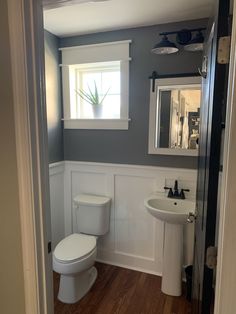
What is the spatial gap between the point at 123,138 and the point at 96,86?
674 mm

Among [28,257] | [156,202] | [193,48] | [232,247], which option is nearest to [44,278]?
[28,257]

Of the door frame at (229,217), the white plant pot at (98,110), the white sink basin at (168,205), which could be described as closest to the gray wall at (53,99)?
the white plant pot at (98,110)

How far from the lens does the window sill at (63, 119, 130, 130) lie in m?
2.41

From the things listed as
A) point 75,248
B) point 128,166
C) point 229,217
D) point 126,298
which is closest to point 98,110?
point 128,166

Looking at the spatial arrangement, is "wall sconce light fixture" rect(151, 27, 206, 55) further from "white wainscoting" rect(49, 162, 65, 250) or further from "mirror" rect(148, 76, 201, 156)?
"white wainscoting" rect(49, 162, 65, 250)

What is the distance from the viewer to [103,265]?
2.63 m

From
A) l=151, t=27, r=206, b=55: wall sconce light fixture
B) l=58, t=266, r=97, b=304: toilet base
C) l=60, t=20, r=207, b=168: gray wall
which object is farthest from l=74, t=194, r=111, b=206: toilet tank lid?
l=151, t=27, r=206, b=55: wall sconce light fixture

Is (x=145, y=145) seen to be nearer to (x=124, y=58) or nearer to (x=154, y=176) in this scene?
(x=154, y=176)

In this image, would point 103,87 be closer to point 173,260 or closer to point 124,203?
point 124,203

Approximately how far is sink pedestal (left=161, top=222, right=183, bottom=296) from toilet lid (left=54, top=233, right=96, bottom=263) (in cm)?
67

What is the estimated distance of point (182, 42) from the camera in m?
2.05

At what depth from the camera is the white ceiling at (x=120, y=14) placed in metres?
1.80

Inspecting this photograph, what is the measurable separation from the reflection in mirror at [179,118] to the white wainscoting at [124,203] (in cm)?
27

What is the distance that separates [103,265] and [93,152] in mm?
1247
